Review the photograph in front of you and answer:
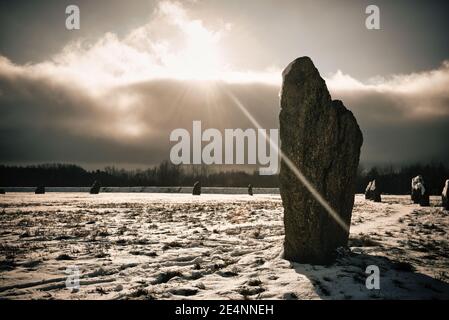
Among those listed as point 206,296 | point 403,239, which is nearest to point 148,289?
point 206,296

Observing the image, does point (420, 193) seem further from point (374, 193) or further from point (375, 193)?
point (374, 193)

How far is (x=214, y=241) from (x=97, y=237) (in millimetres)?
3745

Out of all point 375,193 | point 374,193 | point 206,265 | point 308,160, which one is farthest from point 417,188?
point 206,265

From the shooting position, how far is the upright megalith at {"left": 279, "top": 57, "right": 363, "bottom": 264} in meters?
6.73

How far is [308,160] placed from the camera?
6.84m

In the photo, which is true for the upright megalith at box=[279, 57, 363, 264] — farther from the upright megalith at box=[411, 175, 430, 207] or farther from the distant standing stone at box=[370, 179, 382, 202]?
the distant standing stone at box=[370, 179, 382, 202]

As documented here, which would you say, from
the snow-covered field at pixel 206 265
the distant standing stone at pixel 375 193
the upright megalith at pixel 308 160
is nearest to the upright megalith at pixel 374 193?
the distant standing stone at pixel 375 193

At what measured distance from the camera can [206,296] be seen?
512 cm

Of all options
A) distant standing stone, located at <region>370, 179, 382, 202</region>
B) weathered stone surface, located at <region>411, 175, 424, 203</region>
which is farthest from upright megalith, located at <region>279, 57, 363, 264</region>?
distant standing stone, located at <region>370, 179, 382, 202</region>

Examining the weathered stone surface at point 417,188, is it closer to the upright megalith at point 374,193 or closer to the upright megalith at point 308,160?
the upright megalith at point 374,193
